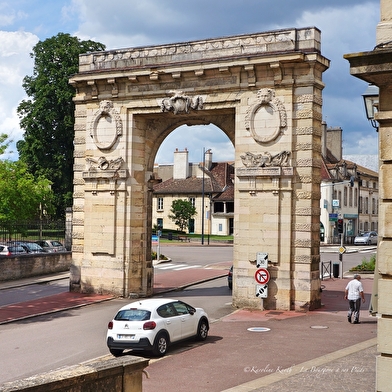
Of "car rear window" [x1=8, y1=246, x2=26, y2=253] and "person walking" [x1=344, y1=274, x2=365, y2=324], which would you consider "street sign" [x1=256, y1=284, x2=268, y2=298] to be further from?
"car rear window" [x1=8, y1=246, x2=26, y2=253]

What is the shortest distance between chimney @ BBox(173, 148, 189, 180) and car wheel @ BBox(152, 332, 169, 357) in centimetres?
6670

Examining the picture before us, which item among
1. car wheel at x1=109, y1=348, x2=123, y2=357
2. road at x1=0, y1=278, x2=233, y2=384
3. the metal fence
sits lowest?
road at x1=0, y1=278, x2=233, y2=384

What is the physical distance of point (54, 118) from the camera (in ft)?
168

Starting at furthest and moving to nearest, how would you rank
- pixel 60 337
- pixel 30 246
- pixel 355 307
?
pixel 30 246
pixel 355 307
pixel 60 337

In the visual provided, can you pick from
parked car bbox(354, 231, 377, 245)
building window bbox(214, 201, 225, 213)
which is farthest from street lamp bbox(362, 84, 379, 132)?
building window bbox(214, 201, 225, 213)

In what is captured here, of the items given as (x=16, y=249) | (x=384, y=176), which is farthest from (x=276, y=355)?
(x=16, y=249)

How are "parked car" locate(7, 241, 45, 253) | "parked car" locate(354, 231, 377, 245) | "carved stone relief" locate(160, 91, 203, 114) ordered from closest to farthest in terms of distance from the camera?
"carved stone relief" locate(160, 91, 203, 114) < "parked car" locate(7, 241, 45, 253) < "parked car" locate(354, 231, 377, 245)

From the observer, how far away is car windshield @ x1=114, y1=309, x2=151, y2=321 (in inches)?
605

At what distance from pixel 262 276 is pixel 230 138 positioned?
19.5 ft

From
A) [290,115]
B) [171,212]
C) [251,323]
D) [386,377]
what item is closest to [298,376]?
[386,377]

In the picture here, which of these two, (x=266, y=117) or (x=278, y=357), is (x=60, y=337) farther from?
(x=266, y=117)

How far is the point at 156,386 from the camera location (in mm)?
12672

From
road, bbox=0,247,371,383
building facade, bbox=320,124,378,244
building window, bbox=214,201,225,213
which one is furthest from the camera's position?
building window, bbox=214,201,225,213

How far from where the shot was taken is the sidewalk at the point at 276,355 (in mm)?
12531
